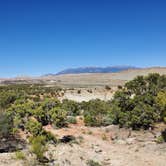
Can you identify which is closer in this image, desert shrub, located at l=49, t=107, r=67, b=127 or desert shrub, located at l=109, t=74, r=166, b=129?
desert shrub, located at l=109, t=74, r=166, b=129

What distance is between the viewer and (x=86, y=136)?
2608cm

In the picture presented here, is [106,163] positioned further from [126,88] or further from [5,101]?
[5,101]

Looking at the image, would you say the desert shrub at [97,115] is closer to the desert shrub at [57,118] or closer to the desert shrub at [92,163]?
the desert shrub at [57,118]

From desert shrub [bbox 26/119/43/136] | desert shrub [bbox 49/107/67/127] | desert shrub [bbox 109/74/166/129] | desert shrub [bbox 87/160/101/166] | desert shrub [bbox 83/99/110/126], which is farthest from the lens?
desert shrub [bbox 83/99/110/126]

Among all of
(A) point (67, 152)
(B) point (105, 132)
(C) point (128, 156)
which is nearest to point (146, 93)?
(B) point (105, 132)

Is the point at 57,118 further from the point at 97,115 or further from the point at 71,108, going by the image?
the point at 71,108

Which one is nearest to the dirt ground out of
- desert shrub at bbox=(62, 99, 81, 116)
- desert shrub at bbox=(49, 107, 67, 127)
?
desert shrub at bbox=(49, 107, 67, 127)

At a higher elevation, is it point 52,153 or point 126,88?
point 126,88

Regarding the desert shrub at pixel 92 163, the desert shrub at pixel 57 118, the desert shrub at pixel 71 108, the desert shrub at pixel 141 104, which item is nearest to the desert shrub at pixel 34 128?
the desert shrub at pixel 57 118

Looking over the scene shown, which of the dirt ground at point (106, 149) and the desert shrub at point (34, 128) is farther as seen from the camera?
the desert shrub at point (34, 128)

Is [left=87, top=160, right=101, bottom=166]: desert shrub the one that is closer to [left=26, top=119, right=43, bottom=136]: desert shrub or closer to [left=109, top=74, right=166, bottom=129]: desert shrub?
[left=26, top=119, right=43, bottom=136]: desert shrub

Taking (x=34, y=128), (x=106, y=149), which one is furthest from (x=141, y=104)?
(x=34, y=128)

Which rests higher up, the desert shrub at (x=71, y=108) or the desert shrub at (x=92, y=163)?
the desert shrub at (x=71, y=108)

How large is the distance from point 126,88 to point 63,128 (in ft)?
28.6
